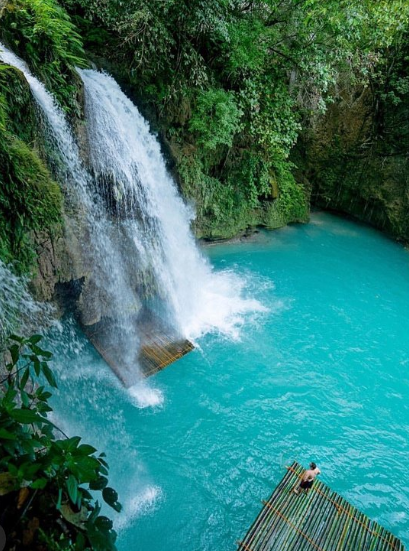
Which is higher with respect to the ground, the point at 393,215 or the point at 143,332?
the point at 393,215

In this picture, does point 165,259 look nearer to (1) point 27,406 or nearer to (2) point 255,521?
(2) point 255,521

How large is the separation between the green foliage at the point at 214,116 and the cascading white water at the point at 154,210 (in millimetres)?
1320

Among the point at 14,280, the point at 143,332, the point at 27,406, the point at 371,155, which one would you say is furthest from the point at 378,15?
the point at 27,406

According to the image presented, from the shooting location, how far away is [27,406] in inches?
62.0

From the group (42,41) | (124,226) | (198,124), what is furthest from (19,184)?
(198,124)

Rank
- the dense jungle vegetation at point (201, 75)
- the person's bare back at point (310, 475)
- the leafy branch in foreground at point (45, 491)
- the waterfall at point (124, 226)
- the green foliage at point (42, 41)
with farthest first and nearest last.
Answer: the waterfall at point (124, 226) → the green foliage at point (42, 41) → the dense jungle vegetation at point (201, 75) → the person's bare back at point (310, 475) → the leafy branch in foreground at point (45, 491)

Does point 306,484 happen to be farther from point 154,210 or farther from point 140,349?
point 154,210

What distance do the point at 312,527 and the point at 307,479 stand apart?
488mm

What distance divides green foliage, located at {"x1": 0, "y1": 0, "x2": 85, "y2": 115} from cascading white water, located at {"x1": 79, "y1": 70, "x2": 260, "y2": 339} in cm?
55

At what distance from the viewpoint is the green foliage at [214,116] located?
8352 millimetres

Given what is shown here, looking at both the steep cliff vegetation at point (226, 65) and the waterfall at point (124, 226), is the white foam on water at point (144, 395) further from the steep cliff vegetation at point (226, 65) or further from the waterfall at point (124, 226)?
the steep cliff vegetation at point (226, 65)

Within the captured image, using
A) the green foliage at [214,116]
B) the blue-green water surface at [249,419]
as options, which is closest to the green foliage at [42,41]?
the green foliage at [214,116]

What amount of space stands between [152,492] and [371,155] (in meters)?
14.1

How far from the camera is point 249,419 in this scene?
5.44 m
